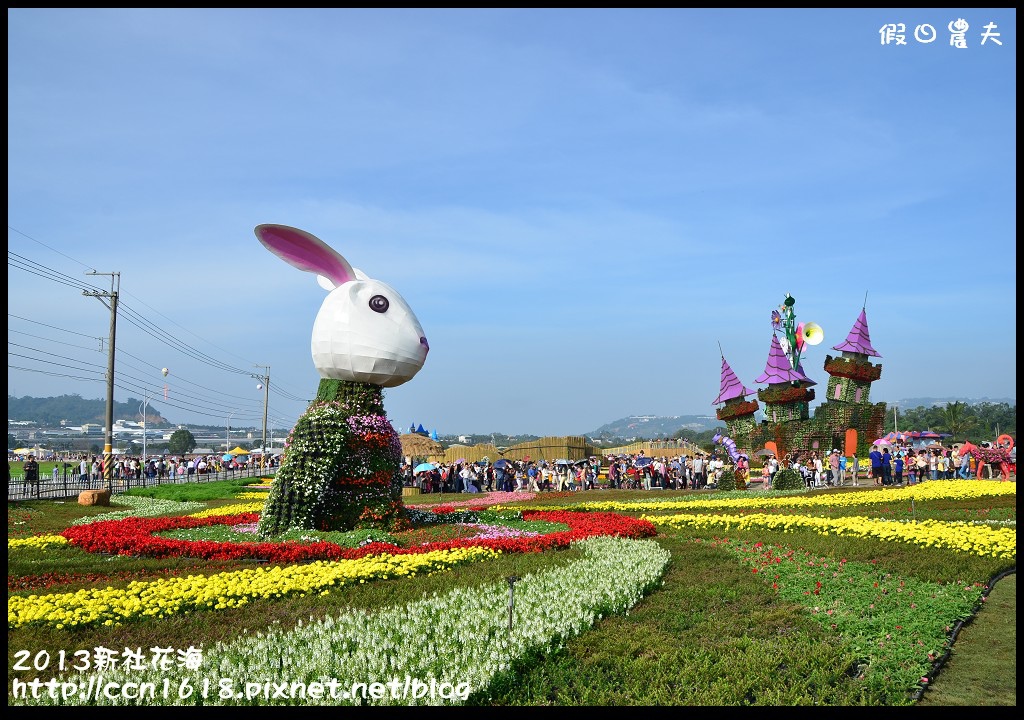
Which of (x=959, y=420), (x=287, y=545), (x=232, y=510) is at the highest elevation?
(x=959, y=420)

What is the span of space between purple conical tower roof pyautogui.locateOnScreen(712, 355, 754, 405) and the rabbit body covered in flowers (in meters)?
28.2

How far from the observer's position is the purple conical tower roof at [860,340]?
3784 centimetres

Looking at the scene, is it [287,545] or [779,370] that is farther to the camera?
[779,370]

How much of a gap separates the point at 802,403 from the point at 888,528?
26.7 metres

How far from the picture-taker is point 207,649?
643cm

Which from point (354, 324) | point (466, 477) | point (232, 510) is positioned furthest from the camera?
point (466, 477)

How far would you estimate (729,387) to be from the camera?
3981 cm

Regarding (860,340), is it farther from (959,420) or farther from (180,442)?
(180,442)

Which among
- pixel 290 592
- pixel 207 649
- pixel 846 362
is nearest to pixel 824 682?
pixel 207 649

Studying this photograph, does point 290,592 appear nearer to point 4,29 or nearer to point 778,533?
point 4,29

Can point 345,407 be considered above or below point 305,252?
below

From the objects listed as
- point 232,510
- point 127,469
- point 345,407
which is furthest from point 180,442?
point 345,407

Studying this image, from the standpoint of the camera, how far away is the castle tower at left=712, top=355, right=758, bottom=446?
39.1 metres

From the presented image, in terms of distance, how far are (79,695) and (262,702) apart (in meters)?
1.19
